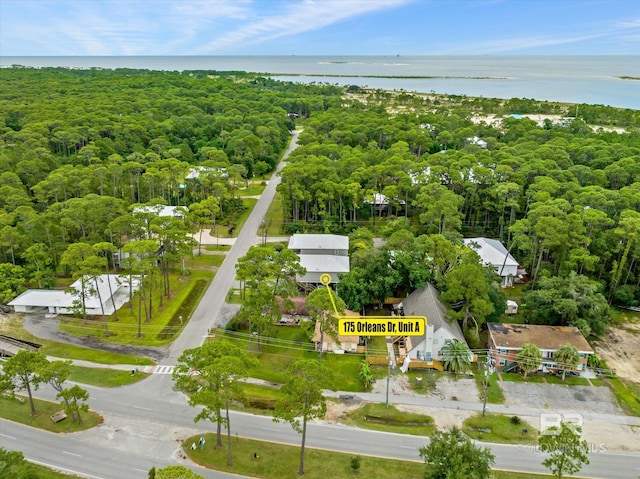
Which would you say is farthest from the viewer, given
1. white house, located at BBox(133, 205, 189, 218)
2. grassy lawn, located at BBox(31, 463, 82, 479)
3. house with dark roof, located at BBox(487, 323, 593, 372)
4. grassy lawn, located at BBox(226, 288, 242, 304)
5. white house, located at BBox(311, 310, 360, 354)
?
white house, located at BBox(133, 205, 189, 218)

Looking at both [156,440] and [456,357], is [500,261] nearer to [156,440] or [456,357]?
[456,357]

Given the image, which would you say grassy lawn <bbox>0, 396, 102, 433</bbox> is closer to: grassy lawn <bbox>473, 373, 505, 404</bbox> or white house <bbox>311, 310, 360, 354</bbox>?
white house <bbox>311, 310, 360, 354</bbox>

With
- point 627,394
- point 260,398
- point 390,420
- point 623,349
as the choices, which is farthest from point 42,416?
point 623,349

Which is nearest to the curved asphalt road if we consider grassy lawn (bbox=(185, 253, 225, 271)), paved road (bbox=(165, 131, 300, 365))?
paved road (bbox=(165, 131, 300, 365))

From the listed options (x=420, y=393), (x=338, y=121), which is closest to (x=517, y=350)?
(x=420, y=393)

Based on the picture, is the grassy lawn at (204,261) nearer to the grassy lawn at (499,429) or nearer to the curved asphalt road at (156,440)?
the curved asphalt road at (156,440)

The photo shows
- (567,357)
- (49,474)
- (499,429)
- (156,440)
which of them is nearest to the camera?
(49,474)

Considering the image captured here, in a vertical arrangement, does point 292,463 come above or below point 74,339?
above
